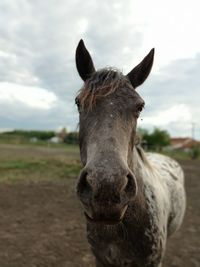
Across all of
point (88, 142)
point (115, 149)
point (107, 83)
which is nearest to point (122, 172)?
point (115, 149)

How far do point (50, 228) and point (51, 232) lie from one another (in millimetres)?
265

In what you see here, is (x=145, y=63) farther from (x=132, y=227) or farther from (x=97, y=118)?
(x=132, y=227)

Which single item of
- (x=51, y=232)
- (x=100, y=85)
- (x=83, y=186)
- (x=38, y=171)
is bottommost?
(x=51, y=232)

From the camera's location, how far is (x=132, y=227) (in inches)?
128

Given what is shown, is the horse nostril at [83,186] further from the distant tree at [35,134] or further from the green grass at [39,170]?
the distant tree at [35,134]

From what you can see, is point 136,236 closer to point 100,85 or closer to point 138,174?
point 138,174

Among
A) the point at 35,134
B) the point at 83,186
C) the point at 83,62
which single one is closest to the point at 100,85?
the point at 83,62

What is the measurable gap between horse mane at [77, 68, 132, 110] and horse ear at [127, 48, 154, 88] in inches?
7.3

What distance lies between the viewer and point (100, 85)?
2.91m

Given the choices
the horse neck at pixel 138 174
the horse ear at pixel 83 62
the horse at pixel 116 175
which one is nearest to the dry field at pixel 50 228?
the horse at pixel 116 175

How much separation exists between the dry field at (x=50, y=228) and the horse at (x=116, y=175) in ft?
8.38

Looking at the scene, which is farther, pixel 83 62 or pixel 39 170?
pixel 39 170

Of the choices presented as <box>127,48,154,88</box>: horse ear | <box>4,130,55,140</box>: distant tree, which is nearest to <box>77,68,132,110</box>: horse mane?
<box>127,48,154,88</box>: horse ear

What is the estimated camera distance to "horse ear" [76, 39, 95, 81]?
326cm
